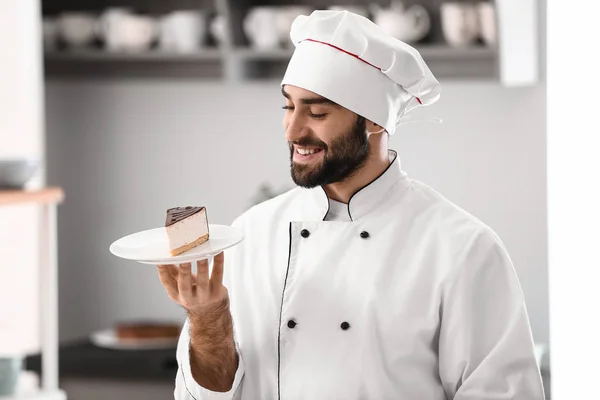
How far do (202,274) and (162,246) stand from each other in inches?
4.2

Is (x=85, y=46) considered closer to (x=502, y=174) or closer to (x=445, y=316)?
(x=502, y=174)

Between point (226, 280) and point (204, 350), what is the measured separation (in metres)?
0.14

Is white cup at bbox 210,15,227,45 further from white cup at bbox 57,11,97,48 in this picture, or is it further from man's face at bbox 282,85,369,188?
man's face at bbox 282,85,369,188

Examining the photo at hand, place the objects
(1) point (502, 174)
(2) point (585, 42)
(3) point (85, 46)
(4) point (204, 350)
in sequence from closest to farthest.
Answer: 1. (2) point (585, 42)
2. (4) point (204, 350)
3. (1) point (502, 174)
4. (3) point (85, 46)

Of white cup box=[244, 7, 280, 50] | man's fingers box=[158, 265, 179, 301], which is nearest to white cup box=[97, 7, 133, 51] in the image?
white cup box=[244, 7, 280, 50]

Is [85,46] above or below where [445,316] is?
above

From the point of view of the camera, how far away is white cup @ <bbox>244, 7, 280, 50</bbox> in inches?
135

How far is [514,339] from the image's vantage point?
1466mm

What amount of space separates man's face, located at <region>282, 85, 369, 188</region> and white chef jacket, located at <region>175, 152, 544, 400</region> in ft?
0.32

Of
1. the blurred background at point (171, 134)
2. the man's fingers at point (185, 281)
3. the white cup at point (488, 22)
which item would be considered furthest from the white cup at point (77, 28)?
the man's fingers at point (185, 281)

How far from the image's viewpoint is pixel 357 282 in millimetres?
1543

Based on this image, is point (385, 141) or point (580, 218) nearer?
point (580, 218)

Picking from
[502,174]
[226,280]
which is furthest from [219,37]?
[226,280]

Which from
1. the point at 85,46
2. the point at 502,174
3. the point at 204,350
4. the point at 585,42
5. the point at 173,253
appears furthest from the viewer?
the point at 85,46
